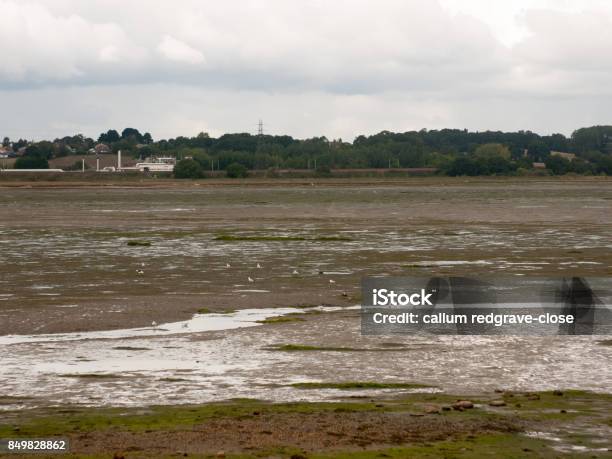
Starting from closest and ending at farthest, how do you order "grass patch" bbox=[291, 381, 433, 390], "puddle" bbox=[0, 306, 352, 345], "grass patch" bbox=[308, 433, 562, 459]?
"grass patch" bbox=[308, 433, 562, 459] → "grass patch" bbox=[291, 381, 433, 390] → "puddle" bbox=[0, 306, 352, 345]

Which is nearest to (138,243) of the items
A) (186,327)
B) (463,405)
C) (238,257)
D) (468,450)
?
(238,257)

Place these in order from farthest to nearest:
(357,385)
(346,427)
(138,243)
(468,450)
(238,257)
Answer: (138,243) < (238,257) < (357,385) < (346,427) < (468,450)

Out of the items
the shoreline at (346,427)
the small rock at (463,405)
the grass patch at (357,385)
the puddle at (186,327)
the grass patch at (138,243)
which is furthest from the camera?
the grass patch at (138,243)

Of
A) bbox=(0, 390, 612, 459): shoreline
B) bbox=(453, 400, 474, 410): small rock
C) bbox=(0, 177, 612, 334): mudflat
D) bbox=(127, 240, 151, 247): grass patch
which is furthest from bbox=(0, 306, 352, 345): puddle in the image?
bbox=(127, 240, 151, 247): grass patch

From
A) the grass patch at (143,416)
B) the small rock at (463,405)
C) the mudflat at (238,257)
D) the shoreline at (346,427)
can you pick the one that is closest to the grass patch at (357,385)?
the shoreline at (346,427)

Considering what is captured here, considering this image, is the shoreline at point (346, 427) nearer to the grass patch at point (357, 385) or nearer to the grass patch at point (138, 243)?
the grass patch at point (357, 385)

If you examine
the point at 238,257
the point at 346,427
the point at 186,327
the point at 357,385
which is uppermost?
the point at 346,427

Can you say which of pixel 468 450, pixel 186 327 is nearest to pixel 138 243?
pixel 186 327

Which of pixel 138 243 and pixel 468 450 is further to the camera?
pixel 138 243

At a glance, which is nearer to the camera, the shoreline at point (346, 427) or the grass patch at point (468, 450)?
the grass patch at point (468, 450)

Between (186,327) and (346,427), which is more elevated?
(346,427)

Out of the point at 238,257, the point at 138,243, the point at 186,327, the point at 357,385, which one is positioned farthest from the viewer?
the point at 138,243

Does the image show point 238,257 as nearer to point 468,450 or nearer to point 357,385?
point 357,385

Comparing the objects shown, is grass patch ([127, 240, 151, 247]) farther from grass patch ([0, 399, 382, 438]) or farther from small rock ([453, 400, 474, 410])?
small rock ([453, 400, 474, 410])
